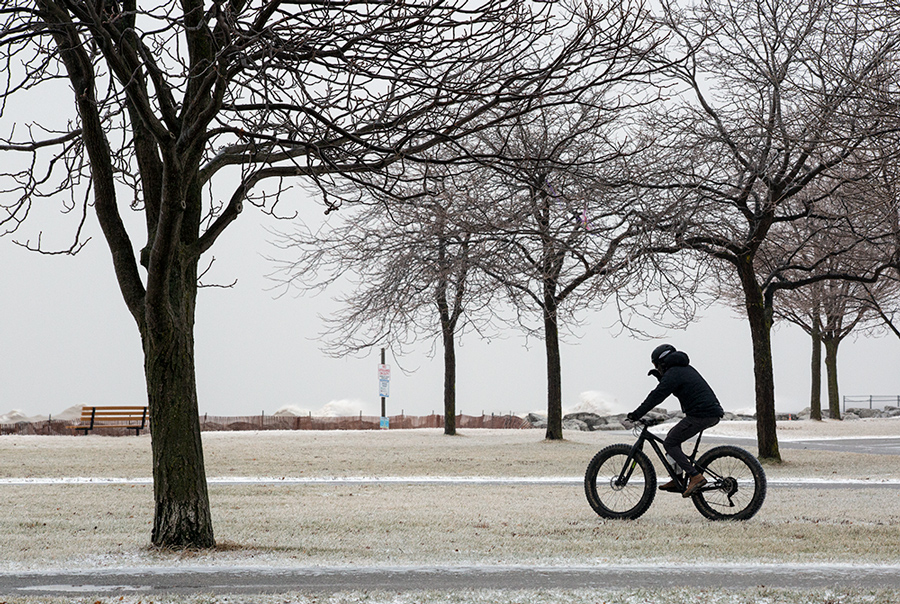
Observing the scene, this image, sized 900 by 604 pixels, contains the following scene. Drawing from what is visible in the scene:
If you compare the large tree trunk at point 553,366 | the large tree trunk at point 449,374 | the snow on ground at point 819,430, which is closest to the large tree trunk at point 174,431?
the large tree trunk at point 553,366

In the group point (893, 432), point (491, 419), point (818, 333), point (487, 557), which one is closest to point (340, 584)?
point (487, 557)

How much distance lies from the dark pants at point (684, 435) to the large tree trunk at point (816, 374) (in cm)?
3079

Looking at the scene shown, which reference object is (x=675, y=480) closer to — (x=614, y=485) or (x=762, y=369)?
(x=614, y=485)

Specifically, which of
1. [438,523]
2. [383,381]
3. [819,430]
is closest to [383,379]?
[383,381]

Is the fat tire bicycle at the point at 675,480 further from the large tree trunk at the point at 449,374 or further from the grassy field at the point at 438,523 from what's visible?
the large tree trunk at the point at 449,374

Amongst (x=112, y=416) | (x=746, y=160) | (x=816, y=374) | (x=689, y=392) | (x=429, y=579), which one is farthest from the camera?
(x=816, y=374)

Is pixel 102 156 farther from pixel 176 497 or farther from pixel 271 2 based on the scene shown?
pixel 176 497

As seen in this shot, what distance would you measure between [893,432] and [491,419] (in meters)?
15.4

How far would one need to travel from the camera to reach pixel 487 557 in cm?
807

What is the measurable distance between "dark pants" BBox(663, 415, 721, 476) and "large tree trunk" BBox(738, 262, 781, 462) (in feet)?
31.5

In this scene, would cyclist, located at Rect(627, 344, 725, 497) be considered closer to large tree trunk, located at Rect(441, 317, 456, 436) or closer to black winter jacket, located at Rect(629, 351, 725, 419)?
black winter jacket, located at Rect(629, 351, 725, 419)

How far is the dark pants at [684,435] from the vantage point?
10.0 m

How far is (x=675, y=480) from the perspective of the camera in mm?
10227

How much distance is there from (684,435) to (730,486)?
2.58 feet
